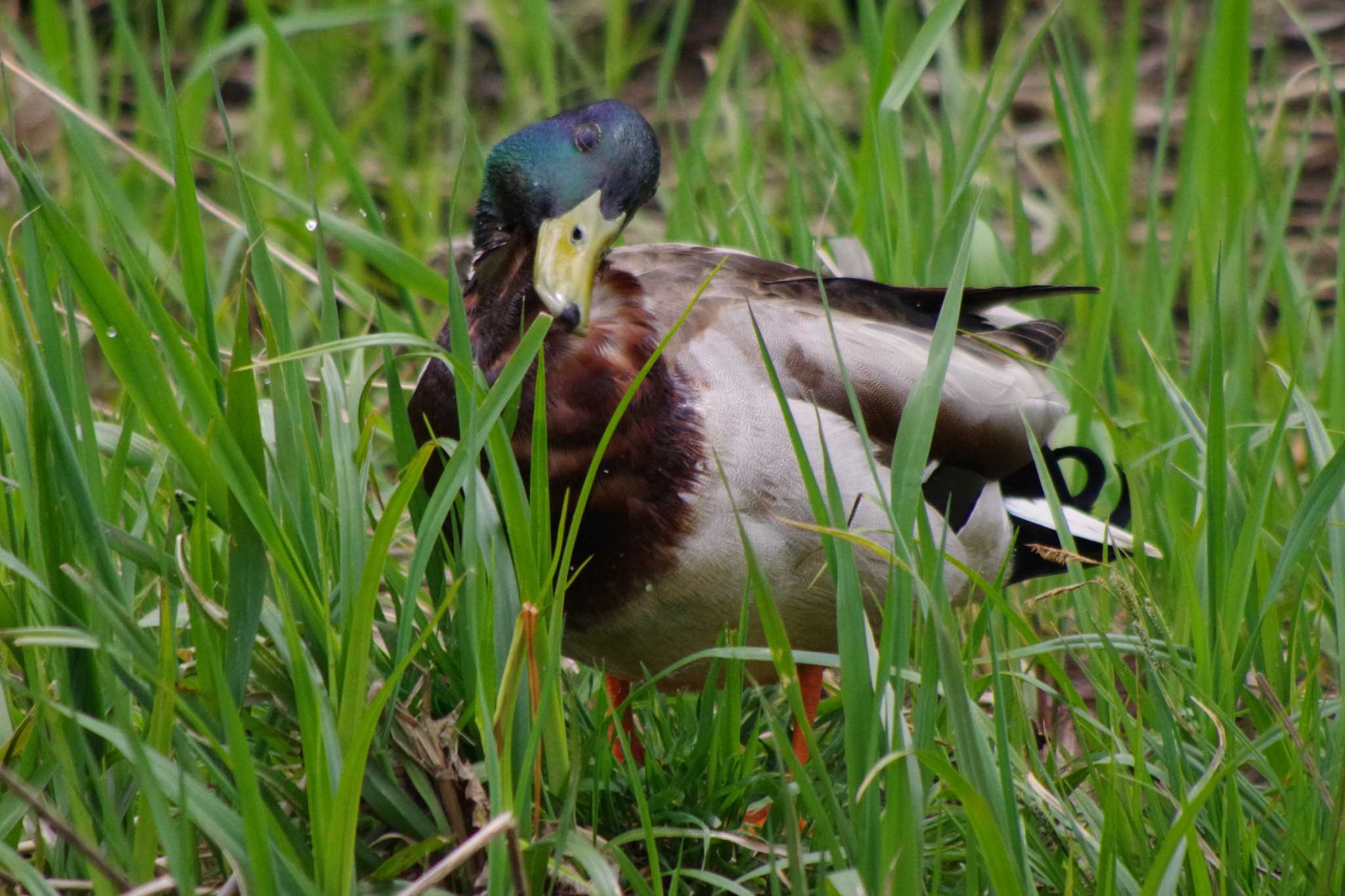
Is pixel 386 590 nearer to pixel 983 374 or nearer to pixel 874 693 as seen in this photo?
pixel 983 374

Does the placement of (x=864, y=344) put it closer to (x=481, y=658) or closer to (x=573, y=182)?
(x=573, y=182)

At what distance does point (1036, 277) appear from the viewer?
3803 mm

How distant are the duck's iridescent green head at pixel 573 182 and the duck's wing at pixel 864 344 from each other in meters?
0.18

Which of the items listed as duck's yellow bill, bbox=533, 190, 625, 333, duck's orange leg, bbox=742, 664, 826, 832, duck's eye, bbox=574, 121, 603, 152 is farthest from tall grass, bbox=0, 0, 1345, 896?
duck's eye, bbox=574, 121, 603, 152

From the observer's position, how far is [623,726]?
216cm

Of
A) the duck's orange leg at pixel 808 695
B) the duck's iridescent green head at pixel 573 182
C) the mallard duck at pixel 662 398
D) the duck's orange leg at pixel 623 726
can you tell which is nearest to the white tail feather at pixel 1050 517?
the mallard duck at pixel 662 398

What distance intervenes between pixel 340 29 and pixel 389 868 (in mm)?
3718

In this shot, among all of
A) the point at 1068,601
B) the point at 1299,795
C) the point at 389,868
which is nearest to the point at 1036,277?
the point at 1068,601

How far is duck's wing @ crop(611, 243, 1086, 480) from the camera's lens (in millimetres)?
2209

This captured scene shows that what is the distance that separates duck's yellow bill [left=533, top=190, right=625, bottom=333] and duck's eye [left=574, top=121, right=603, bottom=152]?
64 mm

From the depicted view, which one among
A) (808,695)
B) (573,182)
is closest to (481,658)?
(573,182)

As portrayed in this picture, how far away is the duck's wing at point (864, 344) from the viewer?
2.21 meters

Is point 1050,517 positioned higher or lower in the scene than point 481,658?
lower

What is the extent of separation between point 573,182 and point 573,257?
13 cm
